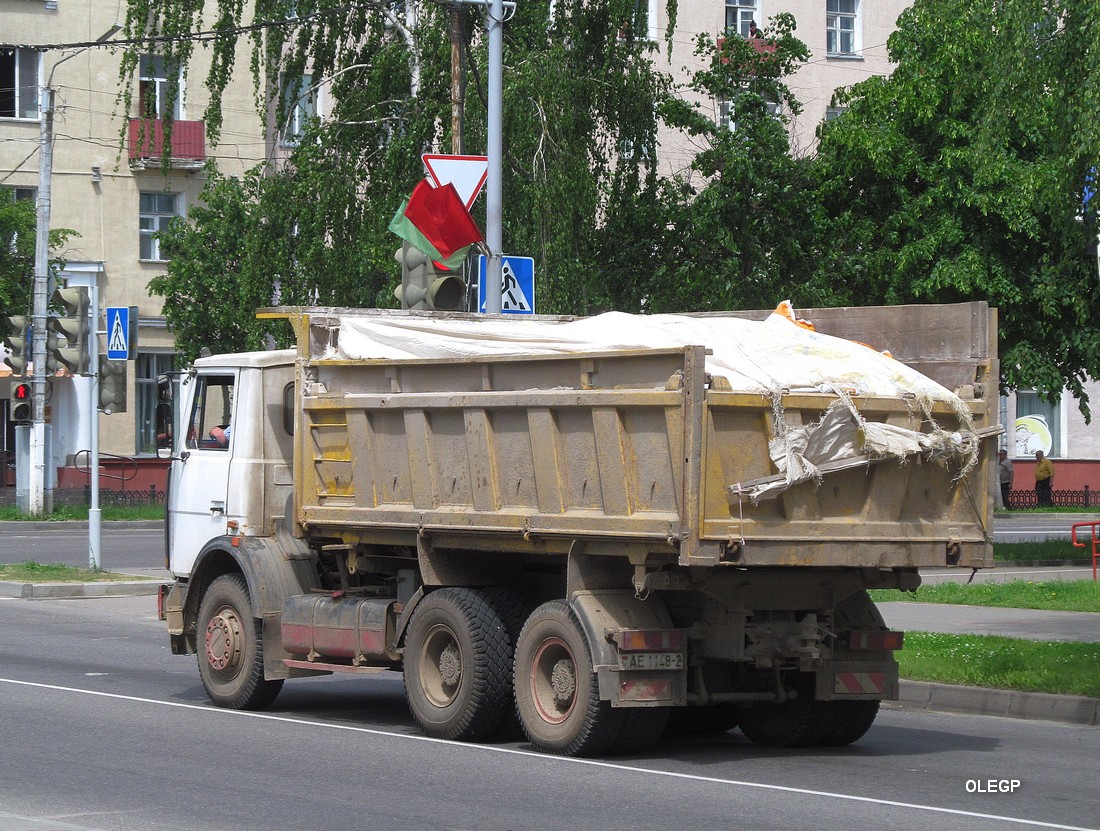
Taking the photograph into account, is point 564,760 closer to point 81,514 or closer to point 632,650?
point 632,650

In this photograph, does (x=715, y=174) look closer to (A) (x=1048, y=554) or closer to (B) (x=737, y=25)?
(A) (x=1048, y=554)

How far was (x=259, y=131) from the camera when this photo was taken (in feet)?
151

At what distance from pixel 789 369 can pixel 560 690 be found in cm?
229

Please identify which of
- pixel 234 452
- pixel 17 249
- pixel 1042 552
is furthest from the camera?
pixel 17 249

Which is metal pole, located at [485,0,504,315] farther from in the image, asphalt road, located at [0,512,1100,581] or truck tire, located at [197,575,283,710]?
asphalt road, located at [0,512,1100,581]

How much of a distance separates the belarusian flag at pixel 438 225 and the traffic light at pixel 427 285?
15 cm

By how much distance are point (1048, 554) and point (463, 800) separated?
776 inches

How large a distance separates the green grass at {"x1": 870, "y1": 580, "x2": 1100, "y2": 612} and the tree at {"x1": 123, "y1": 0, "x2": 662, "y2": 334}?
20.7 feet

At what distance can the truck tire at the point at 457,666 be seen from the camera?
10.3 meters

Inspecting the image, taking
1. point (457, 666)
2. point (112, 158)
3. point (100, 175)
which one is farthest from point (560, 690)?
point (112, 158)

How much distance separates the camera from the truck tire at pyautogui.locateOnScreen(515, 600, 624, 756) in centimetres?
959

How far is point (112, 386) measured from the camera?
22.5 m

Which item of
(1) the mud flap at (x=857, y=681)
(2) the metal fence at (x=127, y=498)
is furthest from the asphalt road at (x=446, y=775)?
(2) the metal fence at (x=127, y=498)

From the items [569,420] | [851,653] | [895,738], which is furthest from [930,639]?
[569,420]
